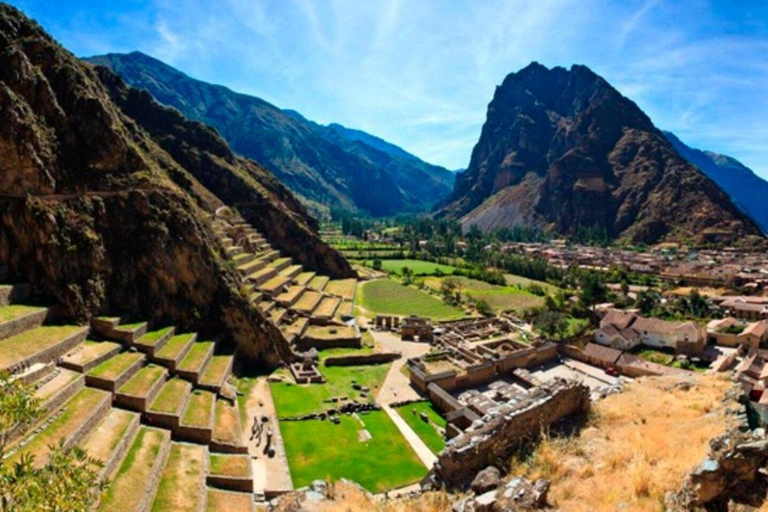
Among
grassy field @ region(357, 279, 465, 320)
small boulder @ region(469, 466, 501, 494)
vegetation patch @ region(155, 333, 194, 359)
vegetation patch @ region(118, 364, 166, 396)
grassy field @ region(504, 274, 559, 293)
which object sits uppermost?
small boulder @ region(469, 466, 501, 494)

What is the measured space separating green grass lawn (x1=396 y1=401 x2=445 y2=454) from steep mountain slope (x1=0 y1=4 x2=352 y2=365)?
12.6 meters

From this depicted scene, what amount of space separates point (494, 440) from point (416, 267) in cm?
9295

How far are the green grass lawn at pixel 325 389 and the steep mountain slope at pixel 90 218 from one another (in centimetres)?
471

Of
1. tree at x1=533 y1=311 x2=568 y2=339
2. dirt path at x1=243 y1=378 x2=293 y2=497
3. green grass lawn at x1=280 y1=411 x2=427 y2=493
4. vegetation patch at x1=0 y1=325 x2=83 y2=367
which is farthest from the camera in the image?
tree at x1=533 y1=311 x2=568 y2=339

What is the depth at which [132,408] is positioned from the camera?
78.3 feet

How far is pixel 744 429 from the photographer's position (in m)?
12.3

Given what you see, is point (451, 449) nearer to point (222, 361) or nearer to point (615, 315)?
point (222, 361)

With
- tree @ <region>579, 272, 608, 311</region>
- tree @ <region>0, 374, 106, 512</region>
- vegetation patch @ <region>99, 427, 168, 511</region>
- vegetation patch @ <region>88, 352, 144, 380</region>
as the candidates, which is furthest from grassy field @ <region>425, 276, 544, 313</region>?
tree @ <region>0, 374, 106, 512</region>

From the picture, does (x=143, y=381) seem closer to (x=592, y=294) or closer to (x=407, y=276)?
(x=592, y=294)

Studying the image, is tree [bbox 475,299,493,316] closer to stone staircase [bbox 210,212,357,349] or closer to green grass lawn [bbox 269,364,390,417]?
stone staircase [bbox 210,212,357,349]

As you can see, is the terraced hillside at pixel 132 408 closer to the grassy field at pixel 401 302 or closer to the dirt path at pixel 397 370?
the dirt path at pixel 397 370

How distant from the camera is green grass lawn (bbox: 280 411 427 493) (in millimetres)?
24000

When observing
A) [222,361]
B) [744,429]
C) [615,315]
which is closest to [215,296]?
[222,361]

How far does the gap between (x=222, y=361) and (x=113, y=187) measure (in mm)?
16350
